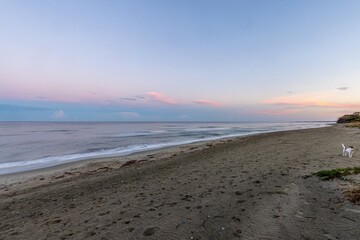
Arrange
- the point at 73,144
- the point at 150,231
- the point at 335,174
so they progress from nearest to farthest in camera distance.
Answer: the point at 150,231, the point at 335,174, the point at 73,144

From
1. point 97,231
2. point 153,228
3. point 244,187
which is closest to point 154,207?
point 153,228

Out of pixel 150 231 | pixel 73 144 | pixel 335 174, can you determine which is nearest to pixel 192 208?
pixel 150 231

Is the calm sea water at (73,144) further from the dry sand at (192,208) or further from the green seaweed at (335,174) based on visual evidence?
the green seaweed at (335,174)

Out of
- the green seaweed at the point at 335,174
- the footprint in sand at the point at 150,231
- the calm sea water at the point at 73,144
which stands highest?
the green seaweed at the point at 335,174

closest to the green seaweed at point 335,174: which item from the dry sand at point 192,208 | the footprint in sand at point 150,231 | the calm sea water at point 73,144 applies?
the dry sand at point 192,208

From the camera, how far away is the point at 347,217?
177 inches

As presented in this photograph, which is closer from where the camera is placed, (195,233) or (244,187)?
(195,233)

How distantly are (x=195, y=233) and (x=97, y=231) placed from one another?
198cm

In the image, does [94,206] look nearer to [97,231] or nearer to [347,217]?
[97,231]

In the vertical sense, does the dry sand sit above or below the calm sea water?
above

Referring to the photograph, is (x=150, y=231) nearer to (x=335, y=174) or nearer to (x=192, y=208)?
(x=192, y=208)

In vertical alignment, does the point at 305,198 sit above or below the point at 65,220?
above

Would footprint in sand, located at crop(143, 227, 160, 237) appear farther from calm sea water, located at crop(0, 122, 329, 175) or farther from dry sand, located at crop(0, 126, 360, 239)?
calm sea water, located at crop(0, 122, 329, 175)

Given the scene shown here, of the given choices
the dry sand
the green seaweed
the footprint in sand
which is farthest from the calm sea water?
the green seaweed
